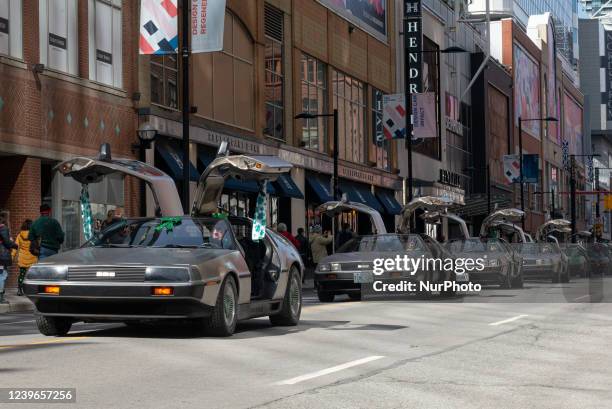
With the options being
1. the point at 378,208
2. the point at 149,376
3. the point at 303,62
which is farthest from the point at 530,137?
the point at 149,376

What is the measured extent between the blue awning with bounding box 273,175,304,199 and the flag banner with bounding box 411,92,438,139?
7.26 metres

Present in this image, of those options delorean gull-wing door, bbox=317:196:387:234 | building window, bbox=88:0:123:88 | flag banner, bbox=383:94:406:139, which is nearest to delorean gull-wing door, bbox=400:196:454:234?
delorean gull-wing door, bbox=317:196:387:234

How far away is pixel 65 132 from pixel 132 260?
18.3 meters

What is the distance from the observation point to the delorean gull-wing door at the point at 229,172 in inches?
648

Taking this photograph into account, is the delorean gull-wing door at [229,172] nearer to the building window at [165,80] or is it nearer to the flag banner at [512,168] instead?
the building window at [165,80]

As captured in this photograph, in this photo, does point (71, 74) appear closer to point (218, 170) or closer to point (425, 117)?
point (218, 170)

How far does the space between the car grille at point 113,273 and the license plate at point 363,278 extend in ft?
37.9

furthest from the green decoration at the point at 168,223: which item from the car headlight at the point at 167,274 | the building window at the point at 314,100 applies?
the building window at the point at 314,100

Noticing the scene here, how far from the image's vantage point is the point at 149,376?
405 inches

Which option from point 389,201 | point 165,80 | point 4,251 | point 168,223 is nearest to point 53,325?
point 168,223

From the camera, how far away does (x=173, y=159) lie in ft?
118

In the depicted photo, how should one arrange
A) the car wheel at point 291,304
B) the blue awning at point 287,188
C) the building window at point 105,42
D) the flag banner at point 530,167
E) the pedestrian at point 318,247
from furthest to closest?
1. the flag banner at point 530,167
2. the blue awning at point 287,188
3. the pedestrian at point 318,247
4. the building window at point 105,42
5. the car wheel at point 291,304

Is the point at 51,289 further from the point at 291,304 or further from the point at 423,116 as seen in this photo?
the point at 423,116

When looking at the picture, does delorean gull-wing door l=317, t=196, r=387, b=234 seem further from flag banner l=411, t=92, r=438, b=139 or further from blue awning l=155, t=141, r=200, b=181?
flag banner l=411, t=92, r=438, b=139
